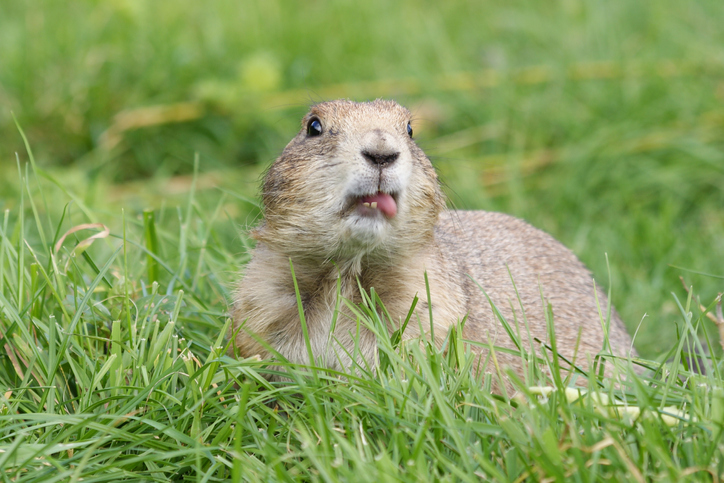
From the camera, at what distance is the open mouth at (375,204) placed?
10.5 feet

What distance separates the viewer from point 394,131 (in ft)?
11.6

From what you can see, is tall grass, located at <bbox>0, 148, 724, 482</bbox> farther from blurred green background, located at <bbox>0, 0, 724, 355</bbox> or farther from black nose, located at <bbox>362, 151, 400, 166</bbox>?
blurred green background, located at <bbox>0, 0, 724, 355</bbox>

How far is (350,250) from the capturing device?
3.38 metres

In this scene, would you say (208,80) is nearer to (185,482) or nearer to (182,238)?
(182,238)

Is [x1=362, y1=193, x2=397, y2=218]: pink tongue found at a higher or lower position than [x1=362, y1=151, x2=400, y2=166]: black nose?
lower

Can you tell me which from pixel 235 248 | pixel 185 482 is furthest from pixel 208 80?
pixel 185 482

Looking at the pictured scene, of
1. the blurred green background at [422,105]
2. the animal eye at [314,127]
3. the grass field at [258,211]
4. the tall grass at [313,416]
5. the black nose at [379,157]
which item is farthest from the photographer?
the blurred green background at [422,105]

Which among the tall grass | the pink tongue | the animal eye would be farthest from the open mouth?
the animal eye

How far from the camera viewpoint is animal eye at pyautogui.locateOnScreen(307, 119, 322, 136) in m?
3.75

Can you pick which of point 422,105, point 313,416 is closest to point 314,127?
point 313,416

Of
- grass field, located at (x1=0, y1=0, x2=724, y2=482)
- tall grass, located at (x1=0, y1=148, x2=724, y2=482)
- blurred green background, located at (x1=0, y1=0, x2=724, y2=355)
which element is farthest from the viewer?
blurred green background, located at (x1=0, y1=0, x2=724, y2=355)

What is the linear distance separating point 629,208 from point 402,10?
14.1ft

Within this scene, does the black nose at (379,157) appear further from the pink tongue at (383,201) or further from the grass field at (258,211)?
the grass field at (258,211)

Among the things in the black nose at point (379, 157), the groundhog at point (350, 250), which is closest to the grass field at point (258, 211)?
the groundhog at point (350, 250)
